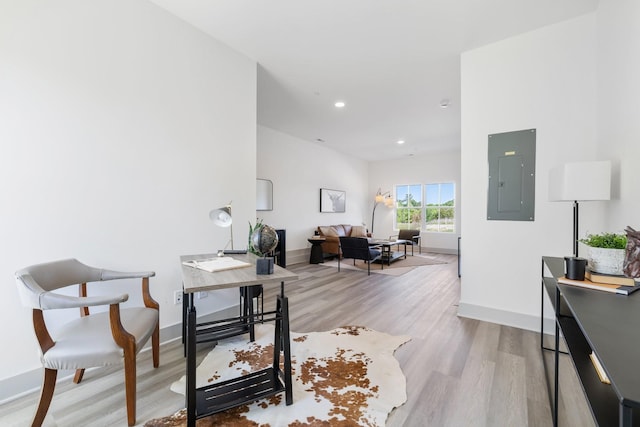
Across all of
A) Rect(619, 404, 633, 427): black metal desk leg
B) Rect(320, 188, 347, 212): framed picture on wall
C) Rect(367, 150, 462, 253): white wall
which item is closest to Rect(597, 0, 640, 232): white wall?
Rect(619, 404, 633, 427): black metal desk leg

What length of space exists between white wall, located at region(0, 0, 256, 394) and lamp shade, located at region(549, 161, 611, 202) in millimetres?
2788

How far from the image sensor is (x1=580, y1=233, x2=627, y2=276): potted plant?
1.40 m

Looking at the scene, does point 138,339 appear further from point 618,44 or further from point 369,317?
point 618,44

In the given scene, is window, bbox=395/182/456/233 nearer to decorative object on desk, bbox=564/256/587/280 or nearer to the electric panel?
the electric panel

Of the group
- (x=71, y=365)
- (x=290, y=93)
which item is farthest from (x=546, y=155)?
(x=71, y=365)

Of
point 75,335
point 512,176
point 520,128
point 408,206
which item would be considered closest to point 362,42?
point 520,128

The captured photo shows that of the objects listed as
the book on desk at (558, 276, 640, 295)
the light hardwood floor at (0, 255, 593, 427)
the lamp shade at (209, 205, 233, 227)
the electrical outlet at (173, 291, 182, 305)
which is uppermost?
the lamp shade at (209, 205, 233, 227)

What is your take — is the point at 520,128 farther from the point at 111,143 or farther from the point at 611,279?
the point at 111,143

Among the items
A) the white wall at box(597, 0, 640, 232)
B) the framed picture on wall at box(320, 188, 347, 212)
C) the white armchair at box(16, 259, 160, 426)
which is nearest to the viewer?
the white armchair at box(16, 259, 160, 426)

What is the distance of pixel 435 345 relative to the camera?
2.41m

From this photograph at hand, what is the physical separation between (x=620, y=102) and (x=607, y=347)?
2094 millimetres

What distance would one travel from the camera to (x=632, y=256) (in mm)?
1253

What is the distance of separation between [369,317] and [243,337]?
4.53 ft

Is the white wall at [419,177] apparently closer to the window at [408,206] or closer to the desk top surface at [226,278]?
the window at [408,206]
